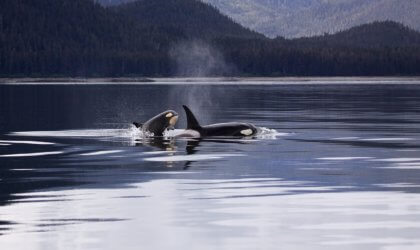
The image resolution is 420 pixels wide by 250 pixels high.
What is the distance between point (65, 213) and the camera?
23094 mm

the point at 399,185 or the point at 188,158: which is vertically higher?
the point at 399,185

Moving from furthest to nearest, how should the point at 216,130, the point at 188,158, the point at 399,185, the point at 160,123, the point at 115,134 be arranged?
the point at 115,134 < the point at 160,123 < the point at 216,130 < the point at 188,158 < the point at 399,185

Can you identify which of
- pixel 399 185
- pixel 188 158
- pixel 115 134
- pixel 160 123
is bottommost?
pixel 115 134

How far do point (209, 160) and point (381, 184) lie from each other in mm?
8487

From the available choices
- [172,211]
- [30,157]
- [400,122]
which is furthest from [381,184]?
[400,122]

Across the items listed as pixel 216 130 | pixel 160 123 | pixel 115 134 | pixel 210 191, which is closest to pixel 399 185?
pixel 210 191

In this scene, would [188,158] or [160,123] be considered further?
[160,123]

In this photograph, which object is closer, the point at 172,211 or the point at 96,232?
the point at 96,232

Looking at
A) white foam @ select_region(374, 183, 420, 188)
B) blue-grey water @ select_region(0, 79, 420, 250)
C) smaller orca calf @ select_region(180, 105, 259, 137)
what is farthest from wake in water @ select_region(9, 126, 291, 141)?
white foam @ select_region(374, 183, 420, 188)

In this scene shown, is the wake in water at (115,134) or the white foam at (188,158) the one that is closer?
the white foam at (188,158)

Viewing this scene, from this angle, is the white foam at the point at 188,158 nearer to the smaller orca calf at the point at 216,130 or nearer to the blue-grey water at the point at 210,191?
the blue-grey water at the point at 210,191

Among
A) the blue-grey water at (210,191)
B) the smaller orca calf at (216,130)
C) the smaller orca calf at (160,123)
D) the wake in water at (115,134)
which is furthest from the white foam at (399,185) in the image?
the smaller orca calf at (160,123)

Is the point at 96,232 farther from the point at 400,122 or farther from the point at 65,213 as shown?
the point at 400,122

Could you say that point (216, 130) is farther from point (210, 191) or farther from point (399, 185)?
point (210, 191)
